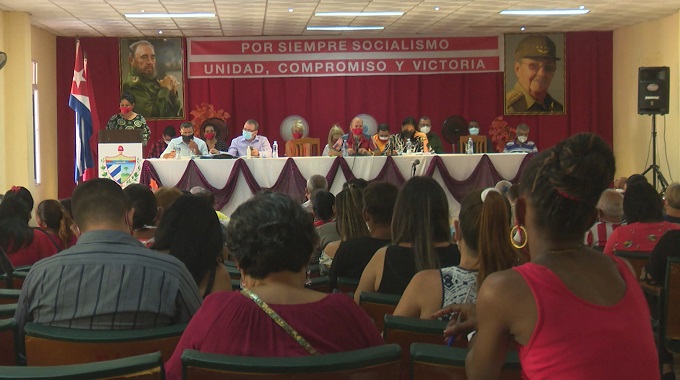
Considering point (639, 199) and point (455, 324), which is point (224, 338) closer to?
point (455, 324)

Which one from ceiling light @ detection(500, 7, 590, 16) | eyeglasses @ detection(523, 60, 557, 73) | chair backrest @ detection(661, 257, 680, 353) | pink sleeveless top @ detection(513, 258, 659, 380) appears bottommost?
chair backrest @ detection(661, 257, 680, 353)

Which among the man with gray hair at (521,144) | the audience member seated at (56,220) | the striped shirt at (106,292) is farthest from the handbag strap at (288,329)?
the man with gray hair at (521,144)

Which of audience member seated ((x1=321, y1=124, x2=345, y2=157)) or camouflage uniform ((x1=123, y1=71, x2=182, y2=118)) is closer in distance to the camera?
audience member seated ((x1=321, y1=124, x2=345, y2=157))

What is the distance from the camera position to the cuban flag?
37.5 ft

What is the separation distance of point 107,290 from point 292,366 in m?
1.01

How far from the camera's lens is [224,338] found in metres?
1.83

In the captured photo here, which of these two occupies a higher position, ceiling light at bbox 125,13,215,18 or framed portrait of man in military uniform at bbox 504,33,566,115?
ceiling light at bbox 125,13,215,18

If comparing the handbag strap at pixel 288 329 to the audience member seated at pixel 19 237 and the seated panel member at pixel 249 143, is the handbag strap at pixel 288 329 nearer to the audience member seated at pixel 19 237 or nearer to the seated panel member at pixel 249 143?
the audience member seated at pixel 19 237

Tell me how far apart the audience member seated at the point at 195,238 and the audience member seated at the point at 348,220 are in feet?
4.10

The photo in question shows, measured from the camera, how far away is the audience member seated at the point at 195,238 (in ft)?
9.55

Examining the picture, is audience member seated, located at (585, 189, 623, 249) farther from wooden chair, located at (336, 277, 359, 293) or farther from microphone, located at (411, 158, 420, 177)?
microphone, located at (411, 158, 420, 177)

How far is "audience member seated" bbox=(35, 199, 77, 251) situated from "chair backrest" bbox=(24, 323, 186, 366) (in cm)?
270

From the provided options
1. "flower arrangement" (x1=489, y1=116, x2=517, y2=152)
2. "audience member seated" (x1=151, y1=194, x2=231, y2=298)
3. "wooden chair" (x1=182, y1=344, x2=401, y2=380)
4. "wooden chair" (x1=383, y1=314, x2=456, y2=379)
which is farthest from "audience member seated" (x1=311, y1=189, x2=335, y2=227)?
"flower arrangement" (x1=489, y1=116, x2=517, y2=152)

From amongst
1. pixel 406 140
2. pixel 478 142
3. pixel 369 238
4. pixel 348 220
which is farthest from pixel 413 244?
pixel 478 142
